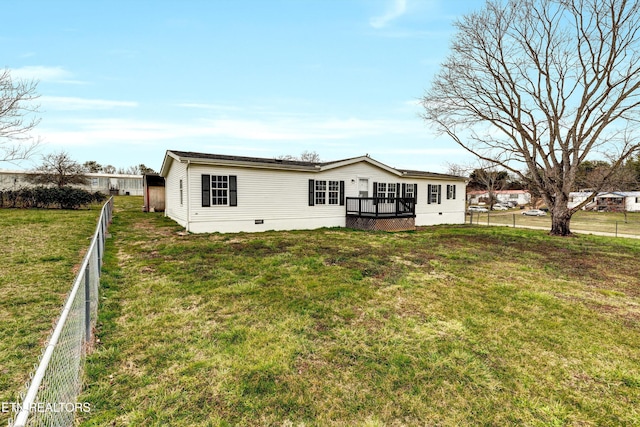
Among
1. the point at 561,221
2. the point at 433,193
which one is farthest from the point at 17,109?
the point at 561,221

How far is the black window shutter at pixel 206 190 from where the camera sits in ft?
38.6

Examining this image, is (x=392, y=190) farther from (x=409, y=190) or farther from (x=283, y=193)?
(x=283, y=193)

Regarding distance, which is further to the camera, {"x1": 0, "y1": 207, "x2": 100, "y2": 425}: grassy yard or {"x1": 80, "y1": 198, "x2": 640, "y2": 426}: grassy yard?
{"x1": 0, "y1": 207, "x2": 100, "y2": 425}: grassy yard

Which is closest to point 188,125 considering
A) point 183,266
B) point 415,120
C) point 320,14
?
point 320,14

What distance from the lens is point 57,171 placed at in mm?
27844

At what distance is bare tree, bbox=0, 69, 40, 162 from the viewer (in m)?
14.5

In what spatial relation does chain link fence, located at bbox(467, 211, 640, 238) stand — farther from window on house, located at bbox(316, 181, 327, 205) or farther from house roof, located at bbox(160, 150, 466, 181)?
window on house, located at bbox(316, 181, 327, 205)

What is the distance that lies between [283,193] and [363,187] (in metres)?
4.94

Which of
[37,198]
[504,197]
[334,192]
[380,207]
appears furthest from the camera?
[504,197]

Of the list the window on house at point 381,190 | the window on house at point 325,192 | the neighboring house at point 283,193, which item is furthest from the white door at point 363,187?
the window on house at point 325,192

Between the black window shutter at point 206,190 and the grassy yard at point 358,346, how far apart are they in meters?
4.80

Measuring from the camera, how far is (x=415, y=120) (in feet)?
57.4

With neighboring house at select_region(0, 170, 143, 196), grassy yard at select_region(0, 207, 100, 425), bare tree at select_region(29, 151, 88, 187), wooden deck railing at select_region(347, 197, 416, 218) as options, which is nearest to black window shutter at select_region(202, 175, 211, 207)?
grassy yard at select_region(0, 207, 100, 425)

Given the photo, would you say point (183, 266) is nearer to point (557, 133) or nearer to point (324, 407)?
point (324, 407)
